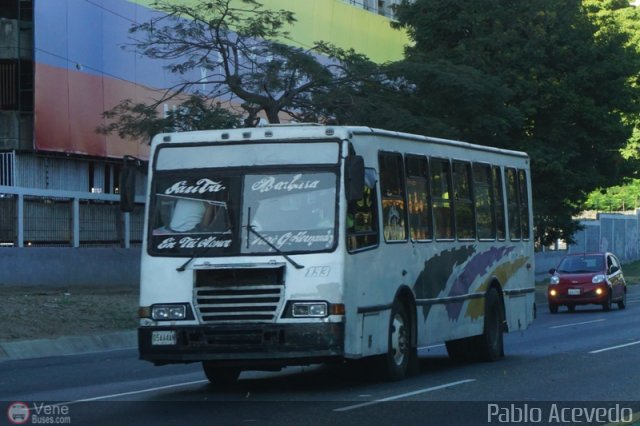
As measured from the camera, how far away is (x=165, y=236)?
1336 centimetres

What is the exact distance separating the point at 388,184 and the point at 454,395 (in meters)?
2.70

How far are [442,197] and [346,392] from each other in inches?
143

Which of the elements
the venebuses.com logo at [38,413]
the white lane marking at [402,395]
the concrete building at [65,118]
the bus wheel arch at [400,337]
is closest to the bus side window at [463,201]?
the bus wheel arch at [400,337]

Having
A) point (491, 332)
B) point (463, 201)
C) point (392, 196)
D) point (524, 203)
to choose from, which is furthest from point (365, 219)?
point (524, 203)

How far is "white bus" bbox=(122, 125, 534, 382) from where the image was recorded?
1271 centimetres

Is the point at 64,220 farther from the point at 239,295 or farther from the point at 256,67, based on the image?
the point at 239,295

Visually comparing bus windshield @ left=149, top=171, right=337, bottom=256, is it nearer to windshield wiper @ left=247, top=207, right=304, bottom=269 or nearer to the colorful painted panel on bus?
windshield wiper @ left=247, top=207, right=304, bottom=269

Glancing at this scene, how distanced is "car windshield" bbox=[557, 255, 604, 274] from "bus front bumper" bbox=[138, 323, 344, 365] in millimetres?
23085

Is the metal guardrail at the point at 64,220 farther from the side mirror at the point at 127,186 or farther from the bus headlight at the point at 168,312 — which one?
the bus headlight at the point at 168,312

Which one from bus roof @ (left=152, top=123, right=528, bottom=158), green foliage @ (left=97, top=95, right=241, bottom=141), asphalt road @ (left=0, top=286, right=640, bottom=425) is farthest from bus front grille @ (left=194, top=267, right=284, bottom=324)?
green foliage @ (left=97, top=95, right=241, bottom=141)

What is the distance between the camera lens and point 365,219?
1355 cm

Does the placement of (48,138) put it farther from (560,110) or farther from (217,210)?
(217,210)

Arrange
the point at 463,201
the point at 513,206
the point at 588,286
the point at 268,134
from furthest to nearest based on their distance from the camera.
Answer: the point at 588,286
the point at 513,206
the point at 463,201
the point at 268,134

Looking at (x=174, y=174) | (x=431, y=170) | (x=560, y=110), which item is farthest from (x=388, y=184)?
(x=560, y=110)
